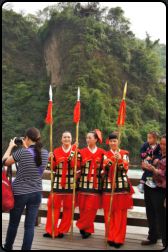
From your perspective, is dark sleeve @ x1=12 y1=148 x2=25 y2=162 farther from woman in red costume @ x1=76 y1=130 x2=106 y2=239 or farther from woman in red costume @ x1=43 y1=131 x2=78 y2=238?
woman in red costume @ x1=76 y1=130 x2=106 y2=239

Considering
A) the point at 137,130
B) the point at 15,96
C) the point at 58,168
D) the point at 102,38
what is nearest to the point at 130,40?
the point at 102,38

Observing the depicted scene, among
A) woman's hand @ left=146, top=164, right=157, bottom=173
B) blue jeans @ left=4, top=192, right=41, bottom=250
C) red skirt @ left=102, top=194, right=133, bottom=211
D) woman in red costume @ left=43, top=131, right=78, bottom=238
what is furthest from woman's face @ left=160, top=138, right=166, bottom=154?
blue jeans @ left=4, top=192, right=41, bottom=250

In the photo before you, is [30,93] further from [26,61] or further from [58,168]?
[58,168]

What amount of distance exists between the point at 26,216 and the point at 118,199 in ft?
4.04

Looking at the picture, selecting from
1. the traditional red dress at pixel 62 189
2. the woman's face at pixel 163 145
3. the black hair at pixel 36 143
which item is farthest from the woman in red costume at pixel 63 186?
the woman's face at pixel 163 145

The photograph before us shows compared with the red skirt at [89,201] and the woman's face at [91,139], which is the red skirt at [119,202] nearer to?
the red skirt at [89,201]

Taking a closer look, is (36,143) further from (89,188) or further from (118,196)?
(118,196)

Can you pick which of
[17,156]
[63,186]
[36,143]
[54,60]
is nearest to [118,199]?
[63,186]

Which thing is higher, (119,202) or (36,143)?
(36,143)

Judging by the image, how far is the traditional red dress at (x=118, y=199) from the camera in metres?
2.91

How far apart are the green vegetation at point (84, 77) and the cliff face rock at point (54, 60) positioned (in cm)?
55

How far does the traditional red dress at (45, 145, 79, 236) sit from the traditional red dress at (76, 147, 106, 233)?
0.14 meters

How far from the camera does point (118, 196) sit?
3.00 metres

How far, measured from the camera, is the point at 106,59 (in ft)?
88.7
